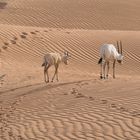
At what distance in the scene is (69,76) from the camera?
1723 cm

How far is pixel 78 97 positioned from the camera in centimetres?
1195

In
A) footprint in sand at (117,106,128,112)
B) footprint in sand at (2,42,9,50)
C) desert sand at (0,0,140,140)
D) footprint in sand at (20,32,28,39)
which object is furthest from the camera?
footprint in sand at (20,32,28,39)

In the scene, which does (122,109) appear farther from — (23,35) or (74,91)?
(23,35)

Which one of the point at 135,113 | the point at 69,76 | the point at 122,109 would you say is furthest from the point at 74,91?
the point at 69,76

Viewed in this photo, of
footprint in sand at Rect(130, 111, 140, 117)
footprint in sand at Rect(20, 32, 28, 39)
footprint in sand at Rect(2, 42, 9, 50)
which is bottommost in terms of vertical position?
footprint in sand at Rect(130, 111, 140, 117)

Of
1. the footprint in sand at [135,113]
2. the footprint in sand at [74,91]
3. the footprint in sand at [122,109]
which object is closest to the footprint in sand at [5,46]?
the footprint in sand at [74,91]

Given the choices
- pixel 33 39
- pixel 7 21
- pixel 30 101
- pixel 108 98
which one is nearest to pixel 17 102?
pixel 30 101

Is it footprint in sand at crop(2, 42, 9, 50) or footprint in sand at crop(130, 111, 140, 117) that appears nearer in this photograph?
footprint in sand at crop(130, 111, 140, 117)

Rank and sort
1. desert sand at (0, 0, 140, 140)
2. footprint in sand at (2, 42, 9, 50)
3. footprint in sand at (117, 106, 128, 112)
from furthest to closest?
footprint in sand at (2, 42, 9, 50)
footprint in sand at (117, 106, 128, 112)
desert sand at (0, 0, 140, 140)

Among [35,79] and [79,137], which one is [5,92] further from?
[79,137]

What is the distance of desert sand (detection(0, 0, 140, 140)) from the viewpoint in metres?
9.48

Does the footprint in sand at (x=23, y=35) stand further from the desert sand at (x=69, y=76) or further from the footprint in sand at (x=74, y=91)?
the footprint in sand at (x=74, y=91)

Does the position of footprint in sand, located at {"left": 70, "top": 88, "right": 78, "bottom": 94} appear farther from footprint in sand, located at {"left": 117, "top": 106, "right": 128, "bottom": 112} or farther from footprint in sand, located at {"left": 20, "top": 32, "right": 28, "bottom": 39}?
footprint in sand, located at {"left": 20, "top": 32, "right": 28, "bottom": 39}

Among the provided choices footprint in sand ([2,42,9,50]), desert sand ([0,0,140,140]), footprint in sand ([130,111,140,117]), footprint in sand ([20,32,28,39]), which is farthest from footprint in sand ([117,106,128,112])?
footprint in sand ([20,32,28,39])
